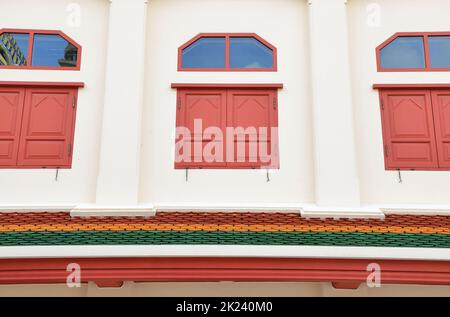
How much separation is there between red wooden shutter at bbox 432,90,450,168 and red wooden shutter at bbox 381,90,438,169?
3.1 inches

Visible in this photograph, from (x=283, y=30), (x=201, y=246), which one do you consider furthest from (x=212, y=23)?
(x=201, y=246)

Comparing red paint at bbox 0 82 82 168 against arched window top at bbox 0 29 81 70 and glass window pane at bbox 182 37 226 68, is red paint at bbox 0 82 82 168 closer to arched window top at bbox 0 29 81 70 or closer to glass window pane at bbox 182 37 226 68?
arched window top at bbox 0 29 81 70

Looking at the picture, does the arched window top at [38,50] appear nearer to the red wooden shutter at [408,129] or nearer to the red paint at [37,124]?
the red paint at [37,124]

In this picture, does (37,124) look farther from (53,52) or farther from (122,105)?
(122,105)

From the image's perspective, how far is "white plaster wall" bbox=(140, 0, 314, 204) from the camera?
662 cm

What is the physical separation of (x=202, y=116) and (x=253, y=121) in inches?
33.5

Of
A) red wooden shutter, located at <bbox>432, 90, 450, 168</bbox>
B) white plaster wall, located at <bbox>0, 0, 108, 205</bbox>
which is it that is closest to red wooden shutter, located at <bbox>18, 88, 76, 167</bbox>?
white plaster wall, located at <bbox>0, 0, 108, 205</bbox>

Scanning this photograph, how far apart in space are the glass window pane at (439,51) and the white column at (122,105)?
16.2 feet

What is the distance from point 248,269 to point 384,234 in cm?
191

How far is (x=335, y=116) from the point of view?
662 centimetres

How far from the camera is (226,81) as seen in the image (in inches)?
275

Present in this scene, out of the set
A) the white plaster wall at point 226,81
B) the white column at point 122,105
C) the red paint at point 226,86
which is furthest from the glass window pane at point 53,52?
the red paint at point 226,86

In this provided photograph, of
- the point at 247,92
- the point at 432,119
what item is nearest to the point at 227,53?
the point at 247,92
